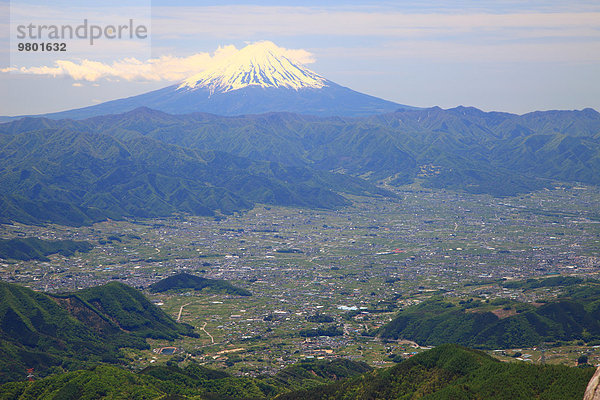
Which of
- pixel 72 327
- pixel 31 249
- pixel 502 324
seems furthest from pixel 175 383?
pixel 31 249

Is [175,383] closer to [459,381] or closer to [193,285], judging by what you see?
[459,381]

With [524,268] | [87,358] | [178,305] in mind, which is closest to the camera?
[87,358]

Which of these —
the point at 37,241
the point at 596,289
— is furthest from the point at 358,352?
the point at 37,241

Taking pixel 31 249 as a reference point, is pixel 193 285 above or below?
A: below

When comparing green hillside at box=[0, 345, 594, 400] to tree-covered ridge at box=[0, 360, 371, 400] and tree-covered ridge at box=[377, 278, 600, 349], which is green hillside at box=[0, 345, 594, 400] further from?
tree-covered ridge at box=[377, 278, 600, 349]

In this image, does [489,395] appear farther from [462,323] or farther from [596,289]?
[596,289]

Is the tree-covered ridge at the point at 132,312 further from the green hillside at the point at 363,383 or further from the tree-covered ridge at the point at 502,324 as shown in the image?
the tree-covered ridge at the point at 502,324
